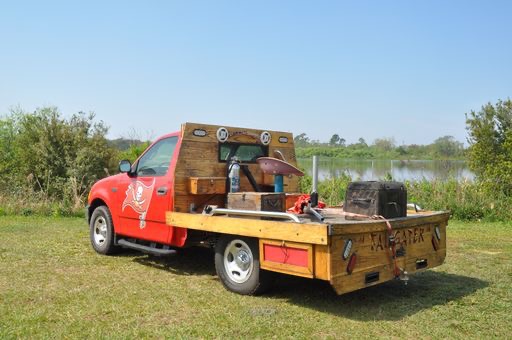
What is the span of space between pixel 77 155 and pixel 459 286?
16.3 meters

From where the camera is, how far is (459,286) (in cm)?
611

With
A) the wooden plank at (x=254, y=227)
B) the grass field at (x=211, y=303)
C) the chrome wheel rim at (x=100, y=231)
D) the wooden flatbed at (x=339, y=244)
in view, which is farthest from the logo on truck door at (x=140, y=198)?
the wooden flatbed at (x=339, y=244)

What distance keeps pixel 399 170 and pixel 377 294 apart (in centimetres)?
1231

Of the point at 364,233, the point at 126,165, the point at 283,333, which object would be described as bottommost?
the point at 283,333

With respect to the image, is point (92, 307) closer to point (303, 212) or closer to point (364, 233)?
point (303, 212)

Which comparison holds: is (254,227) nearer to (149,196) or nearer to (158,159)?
(149,196)

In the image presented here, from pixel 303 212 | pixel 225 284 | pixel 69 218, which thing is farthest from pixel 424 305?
pixel 69 218

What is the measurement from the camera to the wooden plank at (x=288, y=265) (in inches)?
188

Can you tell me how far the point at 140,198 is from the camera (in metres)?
7.07

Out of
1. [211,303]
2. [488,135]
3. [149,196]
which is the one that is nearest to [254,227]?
[211,303]

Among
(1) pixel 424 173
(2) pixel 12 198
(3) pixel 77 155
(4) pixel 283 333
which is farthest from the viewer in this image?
(3) pixel 77 155

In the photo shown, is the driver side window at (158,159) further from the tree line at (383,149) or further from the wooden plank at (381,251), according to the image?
the tree line at (383,149)

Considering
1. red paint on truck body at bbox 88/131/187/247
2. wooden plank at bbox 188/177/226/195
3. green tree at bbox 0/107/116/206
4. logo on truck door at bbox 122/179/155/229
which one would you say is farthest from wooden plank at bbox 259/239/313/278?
green tree at bbox 0/107/116/206

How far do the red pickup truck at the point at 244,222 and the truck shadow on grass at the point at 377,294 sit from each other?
0.31 meters
